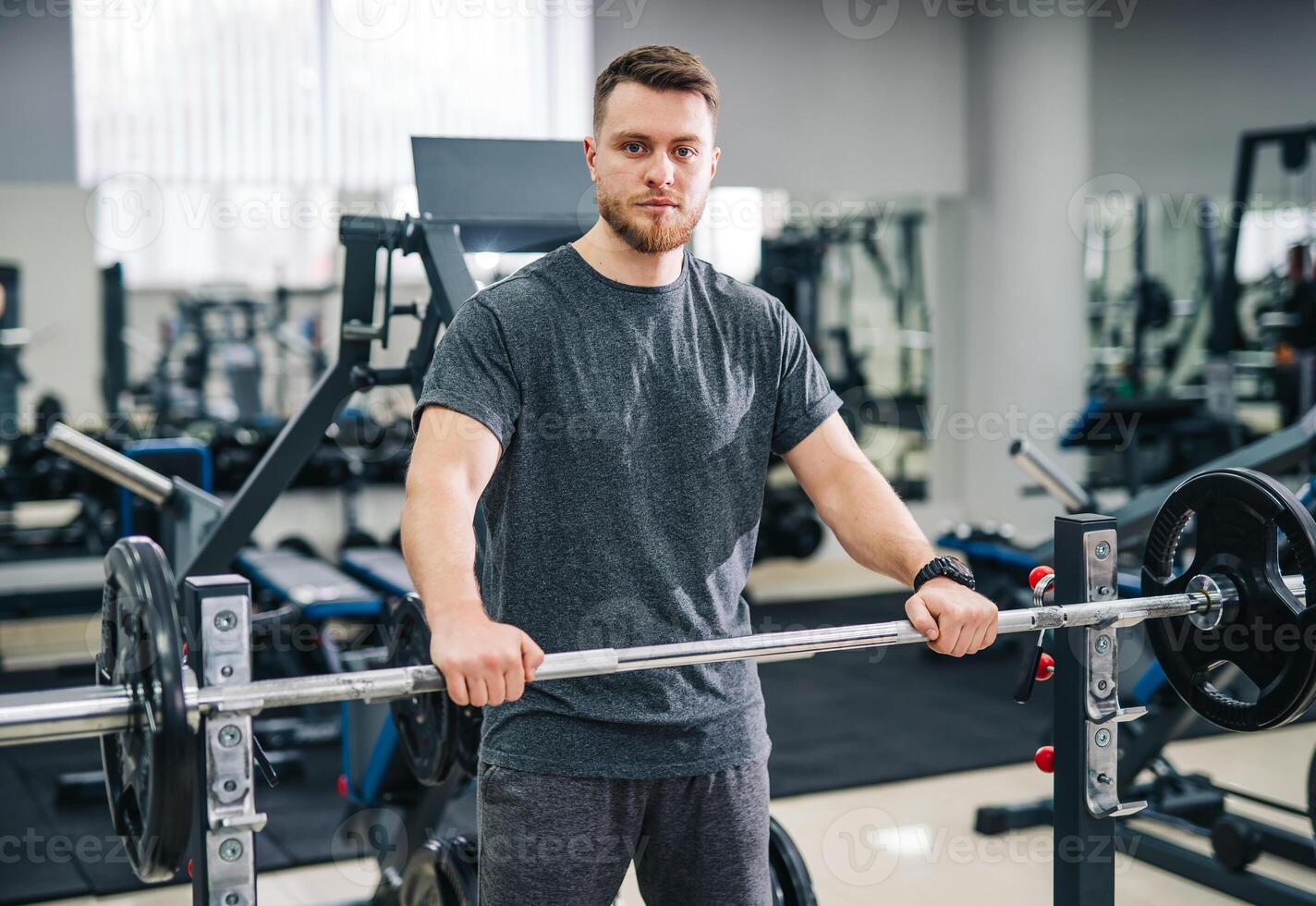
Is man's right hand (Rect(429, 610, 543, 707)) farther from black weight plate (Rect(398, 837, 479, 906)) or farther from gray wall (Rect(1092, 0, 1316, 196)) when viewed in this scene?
gray wall (Rect(1092, 0, 1316, 196))

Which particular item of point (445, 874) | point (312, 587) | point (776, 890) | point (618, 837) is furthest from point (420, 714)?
point (312, 587)

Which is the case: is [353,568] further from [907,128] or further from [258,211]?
[907,128]

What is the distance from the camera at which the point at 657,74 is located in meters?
1.51

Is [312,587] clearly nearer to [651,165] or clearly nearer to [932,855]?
[932,855]

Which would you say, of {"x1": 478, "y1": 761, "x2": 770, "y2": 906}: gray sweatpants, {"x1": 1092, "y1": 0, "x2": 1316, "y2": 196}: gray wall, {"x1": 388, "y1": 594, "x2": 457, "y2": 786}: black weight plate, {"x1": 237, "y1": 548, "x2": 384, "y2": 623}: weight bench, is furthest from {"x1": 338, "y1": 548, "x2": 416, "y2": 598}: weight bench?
{"x1": 1092, "y1": 0, "x2": 1316, "y2": 196}: gray wall

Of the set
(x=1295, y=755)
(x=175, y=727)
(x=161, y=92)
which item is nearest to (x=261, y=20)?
(x=161, y=92)

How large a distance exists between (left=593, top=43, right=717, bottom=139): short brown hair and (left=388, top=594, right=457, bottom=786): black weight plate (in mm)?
941

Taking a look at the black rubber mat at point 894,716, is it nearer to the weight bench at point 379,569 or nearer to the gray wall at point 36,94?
the weight bench at point 379,569

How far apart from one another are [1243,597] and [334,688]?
1.15 metres

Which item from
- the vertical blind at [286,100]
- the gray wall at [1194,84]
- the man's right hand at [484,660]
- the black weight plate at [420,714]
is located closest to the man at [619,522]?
the man's right hand at [484,660]

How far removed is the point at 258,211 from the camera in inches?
250

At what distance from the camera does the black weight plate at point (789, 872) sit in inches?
79.2

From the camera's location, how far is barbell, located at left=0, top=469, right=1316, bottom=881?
1205mm

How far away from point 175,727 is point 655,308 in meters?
0.70
